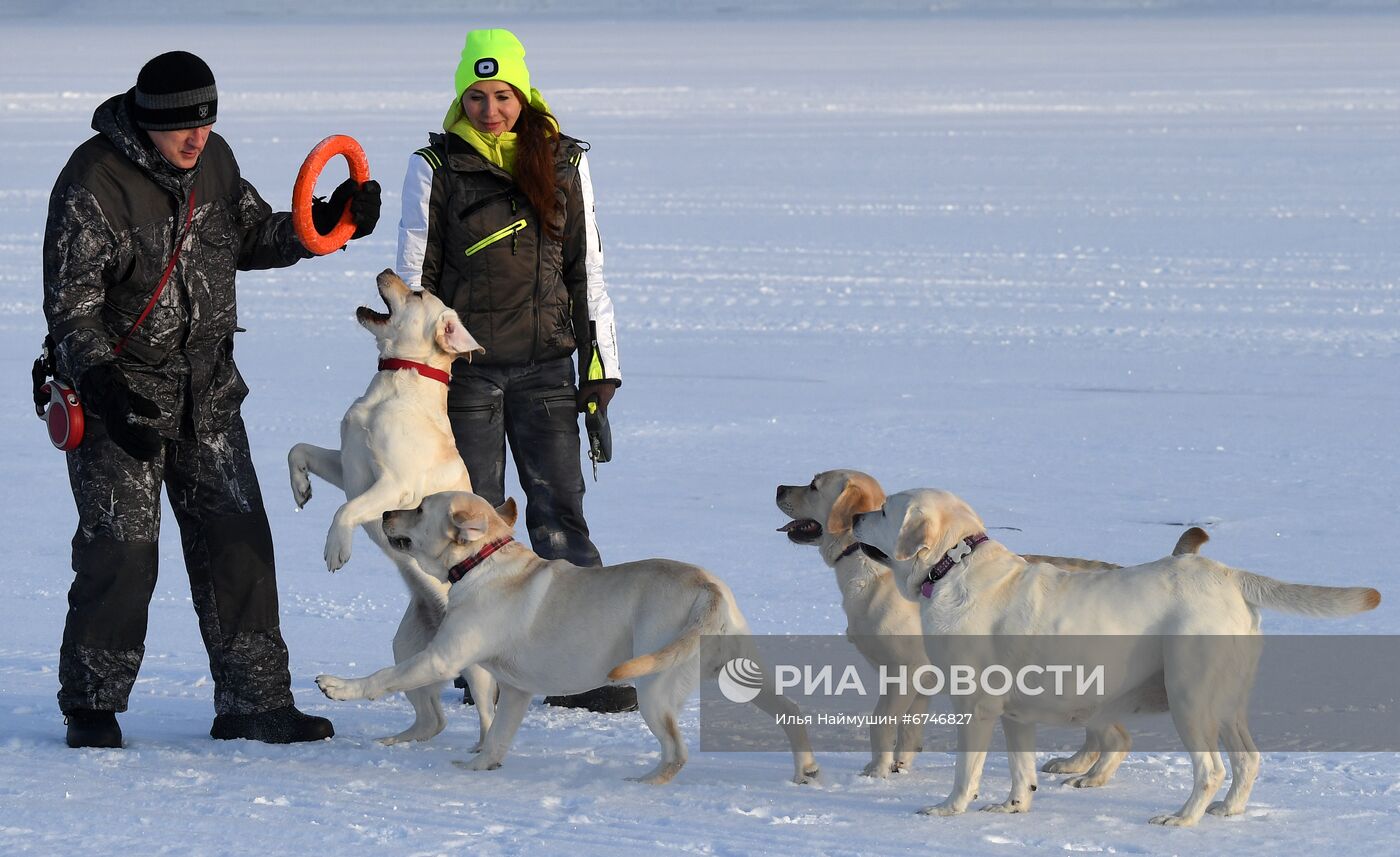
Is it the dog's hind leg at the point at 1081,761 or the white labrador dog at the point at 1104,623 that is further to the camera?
the dog's hind leg at the point at 1081,761

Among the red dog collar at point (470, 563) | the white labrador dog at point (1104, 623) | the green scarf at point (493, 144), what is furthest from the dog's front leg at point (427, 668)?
the green scarf at point (493, 144)

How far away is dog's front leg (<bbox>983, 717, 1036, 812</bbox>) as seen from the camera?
189 inches

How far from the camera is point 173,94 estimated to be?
5.18 metres

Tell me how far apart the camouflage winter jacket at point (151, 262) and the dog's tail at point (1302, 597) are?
9.69 ft

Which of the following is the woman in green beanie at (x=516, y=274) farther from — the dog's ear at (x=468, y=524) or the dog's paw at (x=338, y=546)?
the dog's ear at (x=468, y=524)

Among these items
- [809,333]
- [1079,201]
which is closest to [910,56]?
[1079,201]

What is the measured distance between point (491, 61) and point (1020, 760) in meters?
2.73

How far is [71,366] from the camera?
5.21 meters

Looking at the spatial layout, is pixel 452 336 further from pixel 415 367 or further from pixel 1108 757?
pixel 1108 757

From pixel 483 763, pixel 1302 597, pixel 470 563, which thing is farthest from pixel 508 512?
pixel 1302 597

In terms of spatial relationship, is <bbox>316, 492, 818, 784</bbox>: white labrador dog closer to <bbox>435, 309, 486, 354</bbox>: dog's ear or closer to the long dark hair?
<bbox>435, 309, 486, 354</bbox>: dog's ear

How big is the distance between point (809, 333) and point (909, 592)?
317 inches

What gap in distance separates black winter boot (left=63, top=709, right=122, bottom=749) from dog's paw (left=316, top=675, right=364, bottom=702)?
2.69ft

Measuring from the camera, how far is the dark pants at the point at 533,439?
6.03 meters
